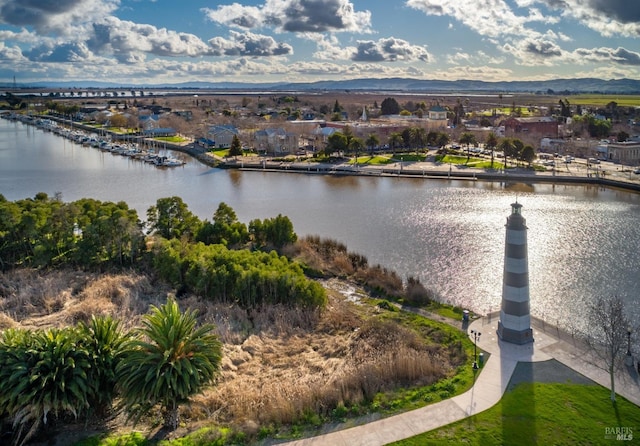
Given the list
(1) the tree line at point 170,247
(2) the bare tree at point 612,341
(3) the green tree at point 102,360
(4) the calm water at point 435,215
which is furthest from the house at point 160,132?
(2) the bare tree at point 612,341

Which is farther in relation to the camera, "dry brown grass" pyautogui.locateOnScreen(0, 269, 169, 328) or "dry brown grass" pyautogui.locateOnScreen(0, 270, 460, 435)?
"dry brown grass" pyautogui.locateOnScreen(0, 269, 169, 328)

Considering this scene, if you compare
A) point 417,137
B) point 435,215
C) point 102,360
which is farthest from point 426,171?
point 102,360

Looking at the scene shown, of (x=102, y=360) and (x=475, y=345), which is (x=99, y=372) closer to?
(x=102, y=360)

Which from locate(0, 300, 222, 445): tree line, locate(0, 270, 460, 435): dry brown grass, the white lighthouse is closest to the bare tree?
the white lighthouse

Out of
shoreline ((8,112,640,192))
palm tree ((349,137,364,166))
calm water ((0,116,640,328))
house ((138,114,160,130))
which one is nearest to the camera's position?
calm water ((0,116,640,328))

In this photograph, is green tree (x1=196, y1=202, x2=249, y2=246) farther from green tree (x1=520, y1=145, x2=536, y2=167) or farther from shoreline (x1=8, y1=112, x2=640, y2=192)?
green tree (x1=520, y1=145, x2=536, y2=167)

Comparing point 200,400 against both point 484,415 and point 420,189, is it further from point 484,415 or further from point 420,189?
point 420,189
